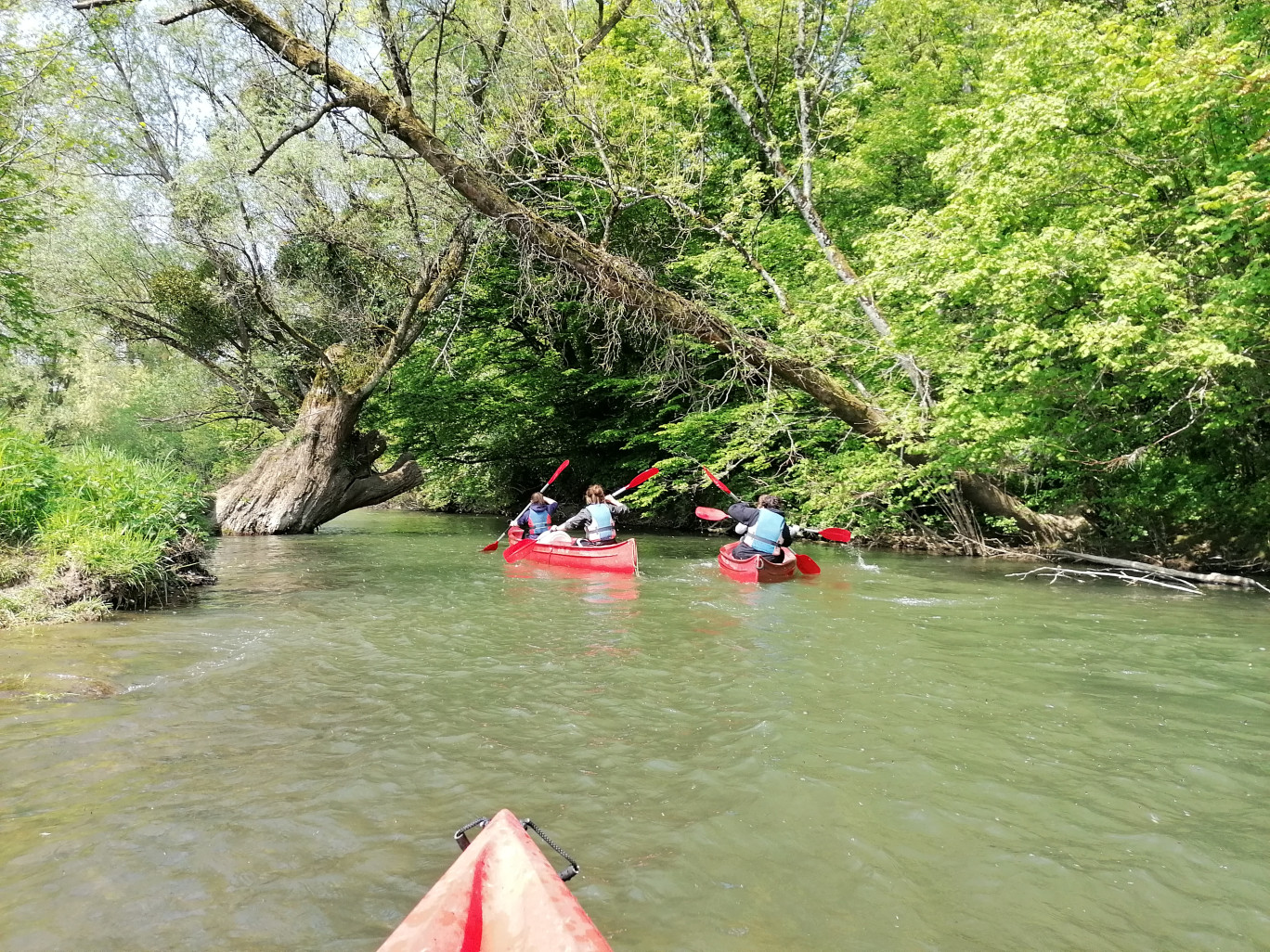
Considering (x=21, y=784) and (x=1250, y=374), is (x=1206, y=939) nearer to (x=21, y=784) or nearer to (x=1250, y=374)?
(x=21, y=784)

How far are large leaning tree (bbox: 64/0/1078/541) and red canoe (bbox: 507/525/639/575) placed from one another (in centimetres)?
461

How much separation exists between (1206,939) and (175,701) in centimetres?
552

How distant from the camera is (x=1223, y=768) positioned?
4.22 m

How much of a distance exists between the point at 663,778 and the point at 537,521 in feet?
35.3

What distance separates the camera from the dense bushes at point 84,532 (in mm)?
7109

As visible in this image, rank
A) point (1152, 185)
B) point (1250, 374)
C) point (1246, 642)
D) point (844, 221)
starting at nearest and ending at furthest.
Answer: point (1246, 642)
point (1250, 374)
point (1152, 185)
point (844, 221)

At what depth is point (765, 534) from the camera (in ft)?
37.2

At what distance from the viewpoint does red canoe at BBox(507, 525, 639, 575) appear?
11.4 m

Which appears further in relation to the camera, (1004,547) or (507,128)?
(1004,547)

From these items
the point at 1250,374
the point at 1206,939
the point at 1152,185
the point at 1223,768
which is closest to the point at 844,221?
the point at 1152,185

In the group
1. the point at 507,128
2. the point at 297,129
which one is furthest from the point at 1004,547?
the point at 297,129

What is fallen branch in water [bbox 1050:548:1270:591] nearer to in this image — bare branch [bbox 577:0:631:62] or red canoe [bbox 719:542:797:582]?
red canoe [bbox 719:542:797:582]

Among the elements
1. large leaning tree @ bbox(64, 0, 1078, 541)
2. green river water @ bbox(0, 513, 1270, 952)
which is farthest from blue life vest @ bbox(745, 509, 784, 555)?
green river water @ bbox(0, 513, 1270, 952)

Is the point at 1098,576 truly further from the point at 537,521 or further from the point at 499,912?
the point at 499,912
